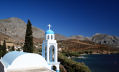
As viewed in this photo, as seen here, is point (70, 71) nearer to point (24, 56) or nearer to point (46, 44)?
point (46, 44)

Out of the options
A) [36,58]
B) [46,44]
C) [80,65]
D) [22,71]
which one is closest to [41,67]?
[36,58]

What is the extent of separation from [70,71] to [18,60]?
52.9 ft

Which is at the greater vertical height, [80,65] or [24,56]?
[24,56]

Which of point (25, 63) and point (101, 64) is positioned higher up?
point (25, 63)

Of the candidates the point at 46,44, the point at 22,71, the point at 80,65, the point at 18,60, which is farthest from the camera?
the point at 80,65

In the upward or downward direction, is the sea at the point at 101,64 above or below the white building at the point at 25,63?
below

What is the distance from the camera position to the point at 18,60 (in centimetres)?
1306

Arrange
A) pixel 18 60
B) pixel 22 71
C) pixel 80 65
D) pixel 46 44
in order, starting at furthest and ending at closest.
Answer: pixel 80 65 → pixel 46 44 → pixel 18 60 → pixel 22 71

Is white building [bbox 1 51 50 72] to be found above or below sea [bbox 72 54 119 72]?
above

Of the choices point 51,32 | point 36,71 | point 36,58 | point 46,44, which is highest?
point 51,32

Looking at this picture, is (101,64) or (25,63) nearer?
(25,63)

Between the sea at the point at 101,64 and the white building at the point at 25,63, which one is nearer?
the white building at the point at 25,63

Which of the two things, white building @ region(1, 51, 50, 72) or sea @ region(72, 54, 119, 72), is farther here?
sea @ region(72, 54, 119, 72)

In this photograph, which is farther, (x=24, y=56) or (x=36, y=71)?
(x=24, y=56)
